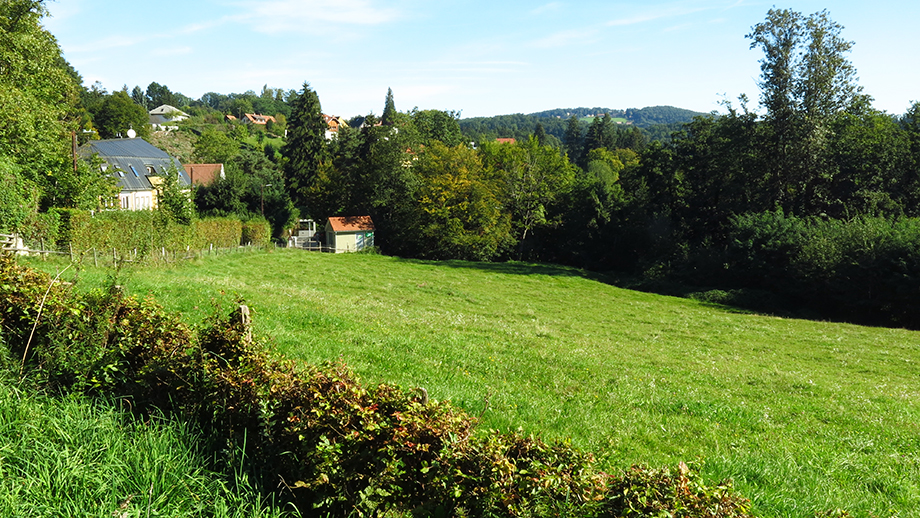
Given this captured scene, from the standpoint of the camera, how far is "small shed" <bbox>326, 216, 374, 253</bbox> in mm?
58469

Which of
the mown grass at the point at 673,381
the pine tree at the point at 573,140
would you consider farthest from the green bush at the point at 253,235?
the pine tree at the point at 573,140

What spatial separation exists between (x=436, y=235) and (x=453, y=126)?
114 feet

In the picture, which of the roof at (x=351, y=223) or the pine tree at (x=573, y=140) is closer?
the roof at (x=351, y=223)

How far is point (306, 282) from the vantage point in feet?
102

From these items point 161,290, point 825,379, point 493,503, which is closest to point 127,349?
point 493,503

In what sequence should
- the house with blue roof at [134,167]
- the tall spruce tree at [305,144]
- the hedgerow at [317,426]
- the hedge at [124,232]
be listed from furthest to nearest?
the tall spruce tree at [305,144] < the house with blue roof at [134,167] < the hedge at [124,232] < the hedgerow at [317,426]

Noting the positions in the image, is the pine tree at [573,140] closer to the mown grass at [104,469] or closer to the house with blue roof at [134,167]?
the house with blue roof at [134,167]

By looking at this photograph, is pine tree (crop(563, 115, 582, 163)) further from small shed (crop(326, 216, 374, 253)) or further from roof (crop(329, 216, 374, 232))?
small shed (crop(326, 216, 374, 253))

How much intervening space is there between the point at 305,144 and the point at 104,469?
77751 millimetres

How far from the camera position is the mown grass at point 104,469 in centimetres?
437

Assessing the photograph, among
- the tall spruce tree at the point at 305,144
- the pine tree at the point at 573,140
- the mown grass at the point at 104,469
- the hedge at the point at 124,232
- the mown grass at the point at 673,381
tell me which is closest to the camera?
the mown grass at the point at 104,469

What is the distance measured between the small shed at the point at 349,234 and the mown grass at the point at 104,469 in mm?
53248

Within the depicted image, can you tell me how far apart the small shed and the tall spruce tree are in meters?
20.6

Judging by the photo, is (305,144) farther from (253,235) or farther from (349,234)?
(253,235)
